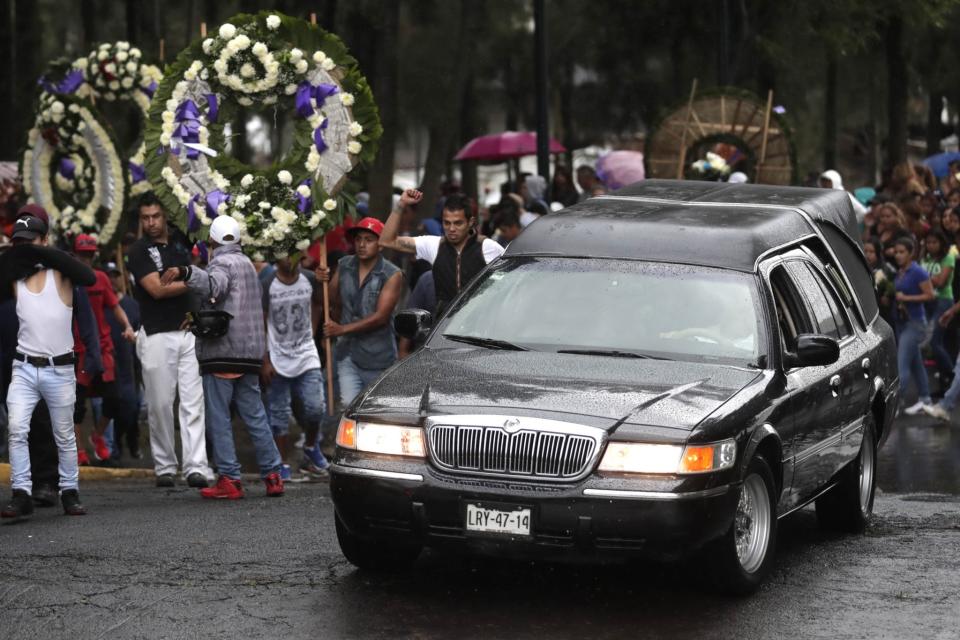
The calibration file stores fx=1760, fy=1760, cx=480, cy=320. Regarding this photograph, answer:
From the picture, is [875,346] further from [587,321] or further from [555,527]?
[555,527]

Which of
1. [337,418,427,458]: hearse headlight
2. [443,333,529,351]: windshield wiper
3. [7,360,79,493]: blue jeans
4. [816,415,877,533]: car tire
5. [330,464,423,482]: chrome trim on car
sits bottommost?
[816,415,877,533]: car tire

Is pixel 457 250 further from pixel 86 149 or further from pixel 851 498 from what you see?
pixel 86 149

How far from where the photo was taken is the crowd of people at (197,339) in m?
10.3

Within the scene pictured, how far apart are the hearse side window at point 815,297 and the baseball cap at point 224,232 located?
3.75m

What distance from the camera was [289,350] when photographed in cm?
1230

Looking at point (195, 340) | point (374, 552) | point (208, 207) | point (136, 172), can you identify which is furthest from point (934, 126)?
point (374, 552)

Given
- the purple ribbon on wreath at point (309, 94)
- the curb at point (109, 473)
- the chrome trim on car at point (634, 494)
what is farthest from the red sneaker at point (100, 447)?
the chrome trim on car at point (634, 494)

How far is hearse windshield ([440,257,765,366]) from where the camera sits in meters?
8.28

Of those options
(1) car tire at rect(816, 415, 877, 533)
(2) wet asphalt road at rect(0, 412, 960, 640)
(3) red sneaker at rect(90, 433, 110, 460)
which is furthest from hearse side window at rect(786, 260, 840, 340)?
(3) red sneaker at rect(90, 433, 110, 460)

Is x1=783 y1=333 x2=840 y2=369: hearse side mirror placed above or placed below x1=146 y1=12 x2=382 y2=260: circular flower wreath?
below

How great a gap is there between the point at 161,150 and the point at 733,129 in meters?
10.2

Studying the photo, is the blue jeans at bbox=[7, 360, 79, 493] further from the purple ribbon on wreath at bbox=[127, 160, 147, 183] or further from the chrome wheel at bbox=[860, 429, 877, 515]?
the purple ribbon on wreath at bbox=[127, 160, 147, 183]

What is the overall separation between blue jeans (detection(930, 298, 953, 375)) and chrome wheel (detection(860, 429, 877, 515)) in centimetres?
810

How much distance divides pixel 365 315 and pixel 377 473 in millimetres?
4968
